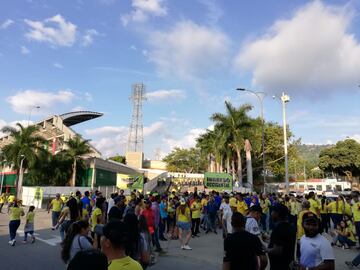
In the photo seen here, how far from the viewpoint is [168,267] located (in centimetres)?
838

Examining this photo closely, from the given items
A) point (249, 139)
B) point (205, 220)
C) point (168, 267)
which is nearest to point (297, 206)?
point (205, 220)

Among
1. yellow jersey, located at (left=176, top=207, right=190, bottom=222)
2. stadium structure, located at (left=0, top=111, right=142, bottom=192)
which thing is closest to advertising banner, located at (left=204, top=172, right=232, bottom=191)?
yellow jersey, located at (left=176, top=207, right=190, bottom=222)

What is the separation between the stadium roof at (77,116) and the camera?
8575 cm

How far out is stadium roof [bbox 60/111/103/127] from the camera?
3376 inches

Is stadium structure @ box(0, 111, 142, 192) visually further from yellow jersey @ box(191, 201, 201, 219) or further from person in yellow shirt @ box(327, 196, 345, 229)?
person in yellow shirt @ box(327, 196, 345, 229)

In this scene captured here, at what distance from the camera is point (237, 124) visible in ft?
125

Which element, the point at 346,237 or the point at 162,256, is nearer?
the point at 162,256

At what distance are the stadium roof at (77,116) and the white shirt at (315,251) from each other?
8586cm

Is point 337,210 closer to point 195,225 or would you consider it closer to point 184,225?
point 195,225

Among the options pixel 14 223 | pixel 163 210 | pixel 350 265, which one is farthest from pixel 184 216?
pixel 14 223

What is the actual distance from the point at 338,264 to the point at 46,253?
8308mm

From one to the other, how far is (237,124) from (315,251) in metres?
34.7

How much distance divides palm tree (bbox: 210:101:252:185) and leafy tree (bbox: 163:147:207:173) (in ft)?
173

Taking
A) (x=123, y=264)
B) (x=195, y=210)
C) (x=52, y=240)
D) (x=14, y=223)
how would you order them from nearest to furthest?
(x=123, y=264), (x=14, y=223), (x=52, y=240), (x=195, y=210)
